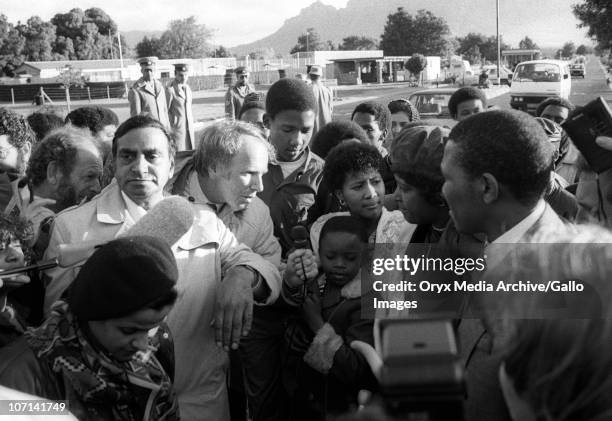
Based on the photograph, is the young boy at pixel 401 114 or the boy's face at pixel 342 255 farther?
the young boy at pixel 401 114

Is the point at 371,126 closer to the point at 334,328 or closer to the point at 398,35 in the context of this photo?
the point at 334,328

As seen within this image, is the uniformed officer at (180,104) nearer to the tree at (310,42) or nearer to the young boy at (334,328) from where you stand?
the young boy at (334,328)

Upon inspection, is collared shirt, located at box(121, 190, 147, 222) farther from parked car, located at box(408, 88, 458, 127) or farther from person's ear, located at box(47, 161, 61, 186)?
parked car, located at box(408, 88, 458, 127)

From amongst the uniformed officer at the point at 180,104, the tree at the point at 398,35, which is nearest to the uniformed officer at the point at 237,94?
the uniformed officer at the point at 180,104

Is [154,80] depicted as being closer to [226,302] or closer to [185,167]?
[185,167]

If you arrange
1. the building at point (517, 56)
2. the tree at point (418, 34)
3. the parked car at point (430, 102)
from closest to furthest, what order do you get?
the parked car at point (430, 102) < the building at point (517, 56) < the tree at point (418, 34)

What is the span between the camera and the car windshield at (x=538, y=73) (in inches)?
850

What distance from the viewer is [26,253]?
2.05 m

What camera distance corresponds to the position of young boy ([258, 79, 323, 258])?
3.17 metres

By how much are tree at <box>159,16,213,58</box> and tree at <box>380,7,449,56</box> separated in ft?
136

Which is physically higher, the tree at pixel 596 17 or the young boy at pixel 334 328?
the tree at pixel 596 17

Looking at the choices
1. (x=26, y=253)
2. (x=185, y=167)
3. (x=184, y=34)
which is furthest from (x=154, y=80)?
(x=184, y=34)

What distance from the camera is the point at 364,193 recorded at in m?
2.88

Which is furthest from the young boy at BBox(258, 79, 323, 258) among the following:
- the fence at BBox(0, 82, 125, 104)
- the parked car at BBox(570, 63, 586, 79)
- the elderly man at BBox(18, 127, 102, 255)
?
the parked car at BBox(570, 63, 586, 79)
